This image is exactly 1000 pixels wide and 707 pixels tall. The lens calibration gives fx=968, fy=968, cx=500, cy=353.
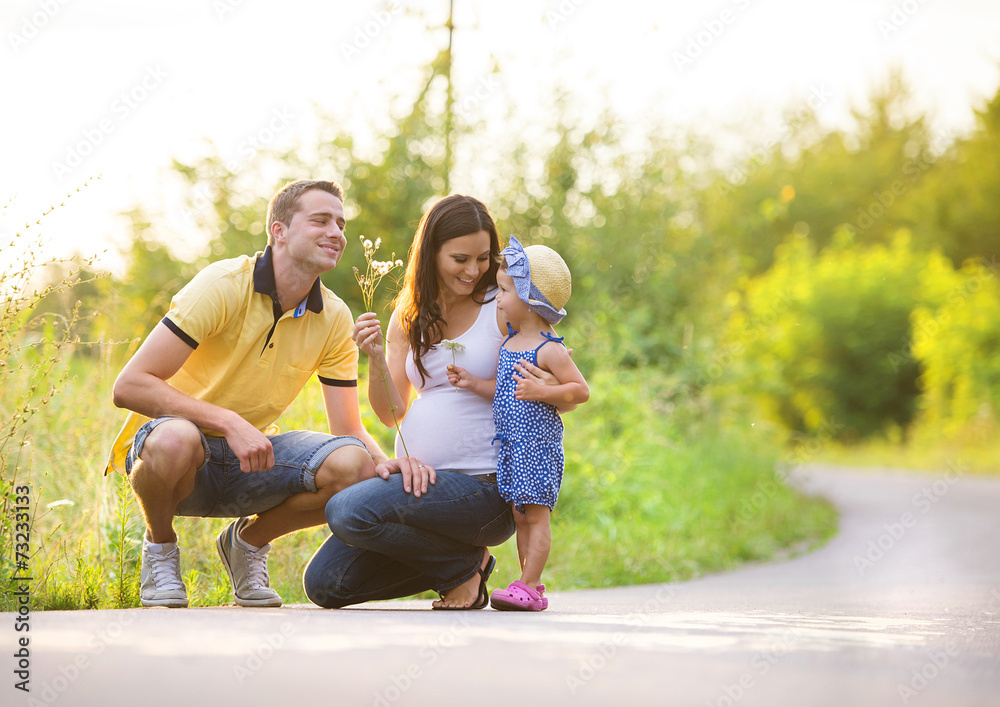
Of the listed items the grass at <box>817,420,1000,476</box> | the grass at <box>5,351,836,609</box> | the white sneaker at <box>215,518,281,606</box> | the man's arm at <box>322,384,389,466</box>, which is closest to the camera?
the white sneaker at <box>215,518,281,606</box>

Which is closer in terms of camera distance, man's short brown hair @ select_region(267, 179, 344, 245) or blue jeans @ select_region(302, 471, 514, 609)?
blue jeans @ select_region(302, 471, 514, 609)

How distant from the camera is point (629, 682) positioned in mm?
2080

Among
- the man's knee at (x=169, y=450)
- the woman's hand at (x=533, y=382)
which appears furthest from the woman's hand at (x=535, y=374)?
the man's knee at (x=169, y=450)

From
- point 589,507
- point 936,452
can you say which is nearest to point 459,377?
point 589,507

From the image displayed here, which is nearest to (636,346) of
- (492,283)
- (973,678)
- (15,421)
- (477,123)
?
(477,123)

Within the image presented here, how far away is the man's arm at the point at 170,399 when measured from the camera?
3273mm

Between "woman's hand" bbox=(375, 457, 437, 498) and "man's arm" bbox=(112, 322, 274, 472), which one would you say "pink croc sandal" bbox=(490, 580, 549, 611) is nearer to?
"woman's hand" bbox=(375, 457, 437, 498)

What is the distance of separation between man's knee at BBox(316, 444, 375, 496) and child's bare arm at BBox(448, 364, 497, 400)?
45 cm

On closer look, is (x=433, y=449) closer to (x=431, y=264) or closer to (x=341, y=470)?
(x=341, y=470)

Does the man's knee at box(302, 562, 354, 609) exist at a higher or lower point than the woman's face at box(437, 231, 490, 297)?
lower

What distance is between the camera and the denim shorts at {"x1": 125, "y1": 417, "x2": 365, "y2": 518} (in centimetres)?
351

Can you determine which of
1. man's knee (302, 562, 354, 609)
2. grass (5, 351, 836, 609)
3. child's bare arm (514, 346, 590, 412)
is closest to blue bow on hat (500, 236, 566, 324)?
child's bare arm (514, 346, 590, 412)

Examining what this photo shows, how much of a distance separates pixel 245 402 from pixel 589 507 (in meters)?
3.96

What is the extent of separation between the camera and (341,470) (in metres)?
3.51
